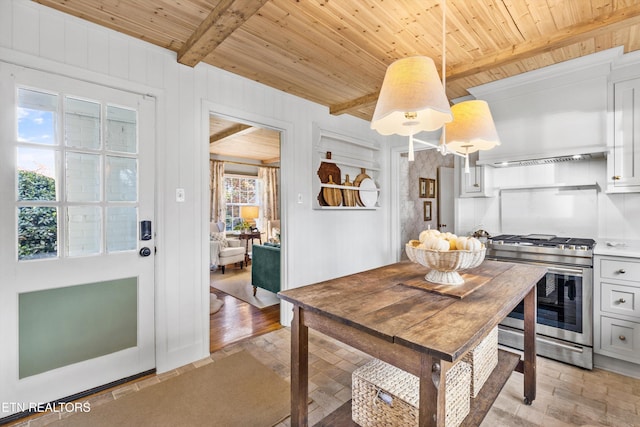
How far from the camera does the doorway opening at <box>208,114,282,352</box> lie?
10.9ft

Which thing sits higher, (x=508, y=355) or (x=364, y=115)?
(x=364, y=115)

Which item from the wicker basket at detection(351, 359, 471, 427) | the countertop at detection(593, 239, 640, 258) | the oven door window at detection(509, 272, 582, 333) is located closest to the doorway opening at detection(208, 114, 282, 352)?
the wicker basket at detection(351, 359, 471, 427)

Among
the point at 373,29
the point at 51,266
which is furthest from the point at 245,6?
the point at 51,266

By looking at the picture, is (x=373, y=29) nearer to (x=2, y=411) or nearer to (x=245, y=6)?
(x=245, y=6)

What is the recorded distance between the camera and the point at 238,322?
10.7 feet

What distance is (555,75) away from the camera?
8.70 feet

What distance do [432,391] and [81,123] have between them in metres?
2.48

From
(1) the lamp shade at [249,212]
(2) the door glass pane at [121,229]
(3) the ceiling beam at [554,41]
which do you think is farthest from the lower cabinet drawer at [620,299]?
(1) the lamp shade at [249,212]

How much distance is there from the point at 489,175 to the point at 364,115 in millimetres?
1679

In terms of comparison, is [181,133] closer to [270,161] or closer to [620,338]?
[620,338]

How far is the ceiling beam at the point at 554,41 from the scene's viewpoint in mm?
1828

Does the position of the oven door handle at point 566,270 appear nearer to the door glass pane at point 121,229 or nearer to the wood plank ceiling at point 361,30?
the wood plank ceiling at point 361,30

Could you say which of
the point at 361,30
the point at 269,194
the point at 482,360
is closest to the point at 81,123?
the point at 361,30

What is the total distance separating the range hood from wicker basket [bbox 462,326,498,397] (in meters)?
1.75
